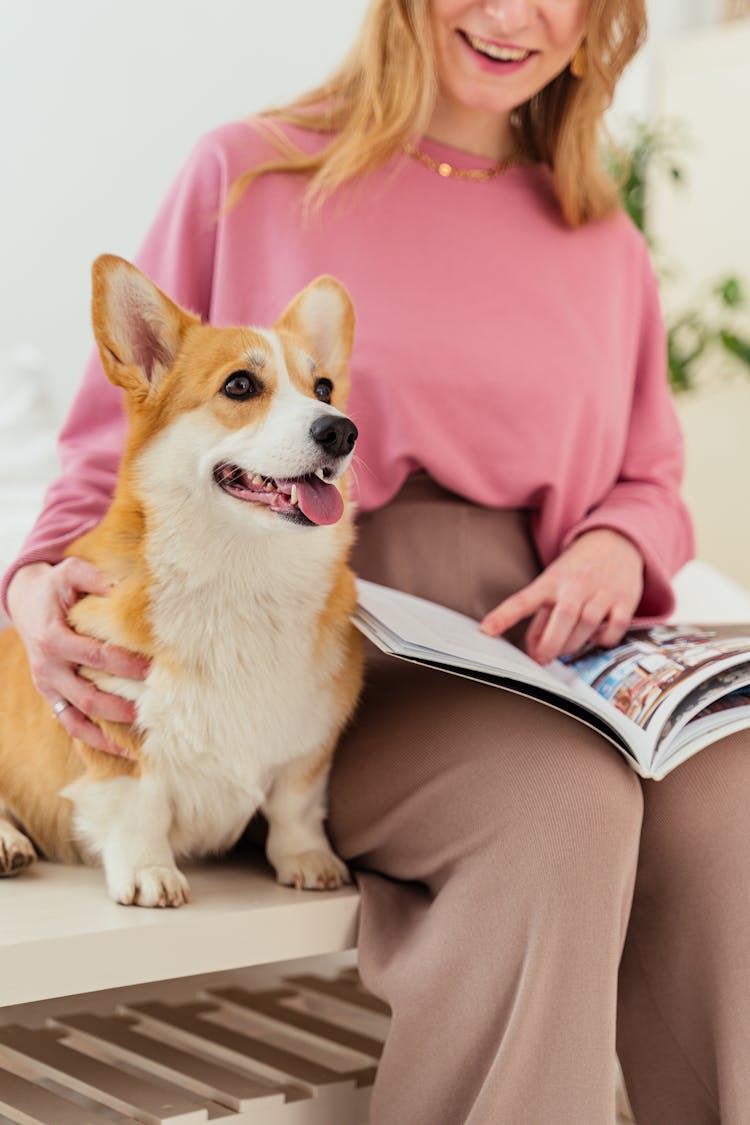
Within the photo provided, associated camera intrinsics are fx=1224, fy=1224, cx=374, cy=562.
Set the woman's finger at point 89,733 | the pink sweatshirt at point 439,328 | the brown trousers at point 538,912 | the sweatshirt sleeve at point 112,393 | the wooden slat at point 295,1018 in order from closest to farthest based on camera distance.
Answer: the brown trousers at point 538,912 < the woman's finger at point 89,733 < the sweatshirt sleeve at point 112,393 < the pink sweatshirt at point 439,328 < the wooden slat at point 295,1018

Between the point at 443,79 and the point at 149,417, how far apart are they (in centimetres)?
59

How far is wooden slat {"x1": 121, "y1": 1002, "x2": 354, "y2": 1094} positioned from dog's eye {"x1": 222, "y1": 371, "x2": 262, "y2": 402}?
64cm

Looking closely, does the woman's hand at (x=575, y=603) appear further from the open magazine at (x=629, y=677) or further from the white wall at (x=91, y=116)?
the white wall at (x=91, y=116)

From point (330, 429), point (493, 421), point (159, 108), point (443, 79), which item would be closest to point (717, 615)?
point (493, 421)

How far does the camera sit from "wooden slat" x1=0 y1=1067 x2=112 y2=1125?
3.40 ft

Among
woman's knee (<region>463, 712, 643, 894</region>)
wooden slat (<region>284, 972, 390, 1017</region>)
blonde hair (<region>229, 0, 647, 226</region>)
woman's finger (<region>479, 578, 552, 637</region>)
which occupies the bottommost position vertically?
wooden slat (<region>284, 972, 390, 1017</region>)

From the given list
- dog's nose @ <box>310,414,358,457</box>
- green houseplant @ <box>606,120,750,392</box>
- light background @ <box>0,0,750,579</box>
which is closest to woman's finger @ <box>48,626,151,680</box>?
dog's nose @ <box>310,414,358,457</box>

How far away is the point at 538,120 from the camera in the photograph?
4.75ft

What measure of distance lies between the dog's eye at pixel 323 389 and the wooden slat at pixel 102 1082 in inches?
24.4

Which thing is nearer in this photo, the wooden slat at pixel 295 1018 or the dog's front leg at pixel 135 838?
the dog's front leg at pixel 135 838

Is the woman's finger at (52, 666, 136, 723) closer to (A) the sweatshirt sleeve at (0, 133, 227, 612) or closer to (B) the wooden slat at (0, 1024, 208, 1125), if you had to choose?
(A) the sweatshirt sleeve at (0, 133, 227, 612)

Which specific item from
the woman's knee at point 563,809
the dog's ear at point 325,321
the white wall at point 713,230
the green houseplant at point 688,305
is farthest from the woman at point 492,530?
the white wall at point 713,230

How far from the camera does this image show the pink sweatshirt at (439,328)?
48.9 inches

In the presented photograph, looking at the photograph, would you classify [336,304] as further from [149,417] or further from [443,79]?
[443,79]
